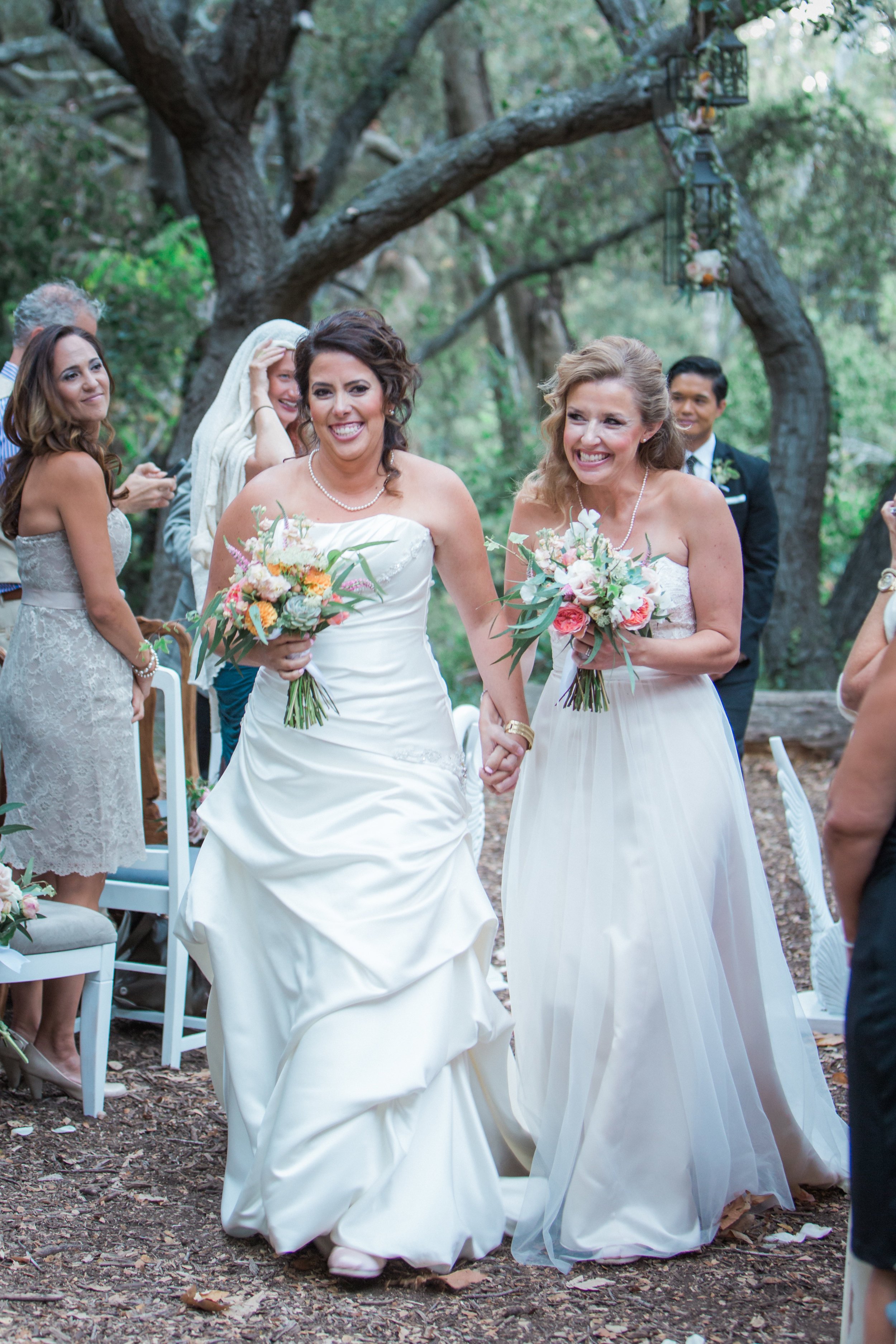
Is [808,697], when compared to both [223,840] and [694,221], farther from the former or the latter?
[223,840]

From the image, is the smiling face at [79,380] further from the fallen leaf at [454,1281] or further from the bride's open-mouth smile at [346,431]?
the fallen leaf at [454,1281]

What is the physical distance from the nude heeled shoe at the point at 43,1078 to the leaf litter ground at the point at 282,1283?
375 mm

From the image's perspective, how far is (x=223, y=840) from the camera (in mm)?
3494

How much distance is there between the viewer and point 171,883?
4.76 metres

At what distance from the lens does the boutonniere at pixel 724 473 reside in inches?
210

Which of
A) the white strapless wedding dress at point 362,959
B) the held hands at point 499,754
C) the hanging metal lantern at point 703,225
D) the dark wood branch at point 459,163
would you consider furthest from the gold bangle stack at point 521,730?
the dark wood branch at point 459,163

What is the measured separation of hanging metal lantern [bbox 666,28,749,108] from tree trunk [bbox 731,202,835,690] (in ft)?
7.86

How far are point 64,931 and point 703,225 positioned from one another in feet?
22.2

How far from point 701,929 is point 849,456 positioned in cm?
1262

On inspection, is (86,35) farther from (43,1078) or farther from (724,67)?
(43,1078)

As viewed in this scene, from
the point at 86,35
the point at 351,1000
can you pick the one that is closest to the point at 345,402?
the point at 351,1000

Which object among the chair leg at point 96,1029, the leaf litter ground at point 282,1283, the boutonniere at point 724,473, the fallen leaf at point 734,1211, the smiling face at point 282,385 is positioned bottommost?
the leaf litter ground at point 282,1283

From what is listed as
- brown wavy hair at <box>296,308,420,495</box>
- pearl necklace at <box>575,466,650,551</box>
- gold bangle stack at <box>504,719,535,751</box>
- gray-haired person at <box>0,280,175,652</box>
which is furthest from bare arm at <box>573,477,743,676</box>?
gray-haired person at <box>0,280,175,652</box>

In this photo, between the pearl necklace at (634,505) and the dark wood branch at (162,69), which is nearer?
the pearl necklace at (634,505)
